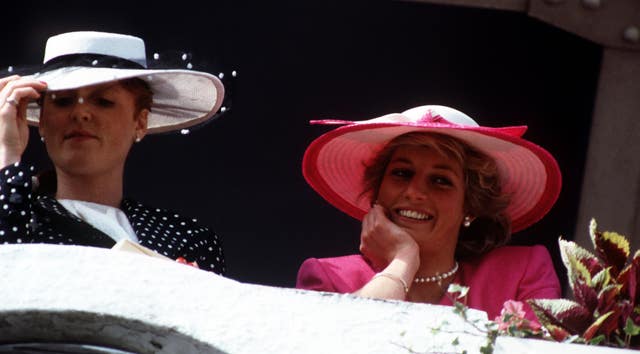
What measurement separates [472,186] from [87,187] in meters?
0.95

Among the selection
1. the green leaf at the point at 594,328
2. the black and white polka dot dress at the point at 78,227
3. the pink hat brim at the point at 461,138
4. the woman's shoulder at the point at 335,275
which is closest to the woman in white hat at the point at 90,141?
the black and white polka dot dress at the point at 78,227

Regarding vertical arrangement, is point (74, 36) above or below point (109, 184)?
above

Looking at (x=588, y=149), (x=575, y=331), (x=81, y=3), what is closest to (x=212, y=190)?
(x=81, y=3)

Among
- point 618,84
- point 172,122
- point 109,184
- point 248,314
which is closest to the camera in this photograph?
point 248,314

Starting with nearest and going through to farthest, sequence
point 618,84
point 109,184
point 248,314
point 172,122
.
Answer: point 248,314 < point 109,184 < point 172,122 < point 618,84

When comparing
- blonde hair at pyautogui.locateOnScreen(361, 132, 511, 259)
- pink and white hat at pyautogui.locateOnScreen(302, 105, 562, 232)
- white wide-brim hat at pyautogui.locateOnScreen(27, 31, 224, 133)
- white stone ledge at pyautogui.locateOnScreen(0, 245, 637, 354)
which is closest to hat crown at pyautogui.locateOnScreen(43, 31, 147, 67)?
white wide-brim hat at pyautogui.locateOnScreen(27, 31, 224, 133)

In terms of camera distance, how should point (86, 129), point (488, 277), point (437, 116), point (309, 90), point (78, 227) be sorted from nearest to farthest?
point (78, 227) → point (86, 129) → point (437, 116) → point (488, 277) → point (309, 90)

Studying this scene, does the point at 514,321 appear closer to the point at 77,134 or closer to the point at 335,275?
the point at 335,275

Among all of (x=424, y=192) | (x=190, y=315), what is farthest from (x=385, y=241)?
(x=190, y=315)

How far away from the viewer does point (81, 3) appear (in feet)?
19.9

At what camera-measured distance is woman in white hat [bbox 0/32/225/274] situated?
14.4 feet

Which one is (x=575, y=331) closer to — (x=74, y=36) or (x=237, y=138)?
(x=74, y=36)

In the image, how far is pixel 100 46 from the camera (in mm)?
4707

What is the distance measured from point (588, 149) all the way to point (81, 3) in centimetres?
167
